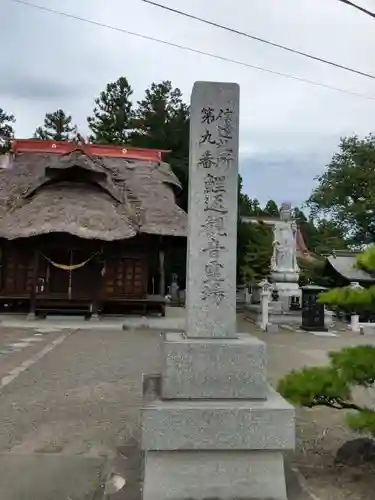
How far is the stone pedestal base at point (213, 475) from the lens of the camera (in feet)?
10.5

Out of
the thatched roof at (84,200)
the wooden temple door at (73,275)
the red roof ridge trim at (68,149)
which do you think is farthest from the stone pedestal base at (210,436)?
the red roof ridge trim at (68,149)

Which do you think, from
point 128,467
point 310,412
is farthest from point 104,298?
point 128,467

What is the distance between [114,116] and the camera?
3719 centimetres

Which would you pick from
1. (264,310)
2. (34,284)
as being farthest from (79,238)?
(264,310)

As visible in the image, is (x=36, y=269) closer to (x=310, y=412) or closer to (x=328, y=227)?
(x=310, y=412)

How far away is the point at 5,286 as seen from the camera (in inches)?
694

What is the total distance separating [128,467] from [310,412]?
2.76m

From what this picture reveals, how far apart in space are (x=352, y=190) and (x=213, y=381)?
31555 millimetres

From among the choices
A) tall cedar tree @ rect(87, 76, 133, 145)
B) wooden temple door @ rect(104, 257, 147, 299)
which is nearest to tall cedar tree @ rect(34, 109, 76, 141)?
tall cedar tree @ rect(87, 76, 133, 145)

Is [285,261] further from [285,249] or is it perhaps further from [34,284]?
[34,284]

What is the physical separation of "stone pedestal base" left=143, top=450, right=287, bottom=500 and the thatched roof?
11.9 m

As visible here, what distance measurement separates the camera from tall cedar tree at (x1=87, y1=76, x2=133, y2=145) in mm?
36094

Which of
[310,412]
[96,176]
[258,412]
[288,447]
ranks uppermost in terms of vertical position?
[96,176]

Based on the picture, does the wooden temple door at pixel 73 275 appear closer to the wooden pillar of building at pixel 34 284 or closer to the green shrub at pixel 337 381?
the wooden pillar of building at pixel 34 284
